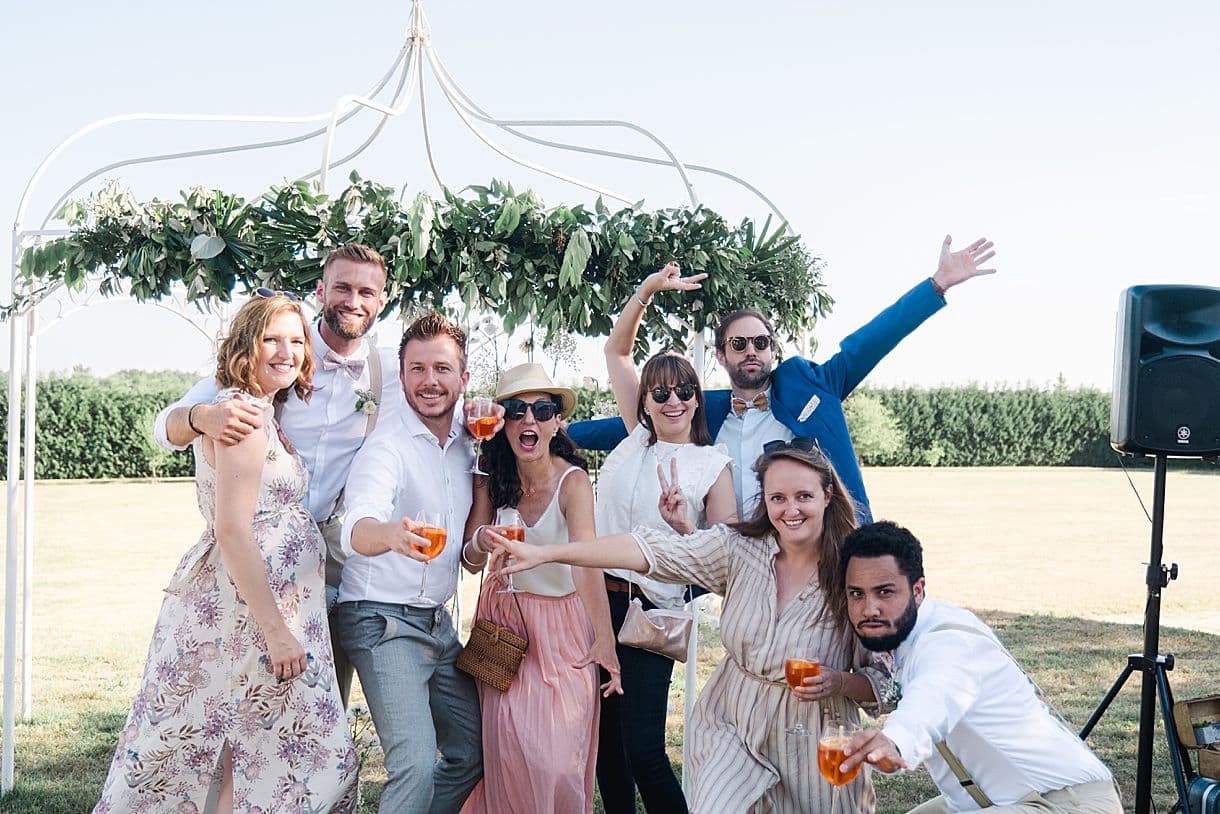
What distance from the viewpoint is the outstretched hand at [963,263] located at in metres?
4.23

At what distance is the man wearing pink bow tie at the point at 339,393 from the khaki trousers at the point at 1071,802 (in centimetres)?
222

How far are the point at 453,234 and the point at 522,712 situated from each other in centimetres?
183

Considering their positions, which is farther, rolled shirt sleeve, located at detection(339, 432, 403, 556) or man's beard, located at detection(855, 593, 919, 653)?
rolled shirt sleeve, located at detection(339, 432, 403, 556)

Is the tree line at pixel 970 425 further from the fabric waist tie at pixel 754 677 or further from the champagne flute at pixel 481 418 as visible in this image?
the fabric waist tie at pixel 754 677

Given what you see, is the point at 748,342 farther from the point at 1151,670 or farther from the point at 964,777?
the point at 1151,670

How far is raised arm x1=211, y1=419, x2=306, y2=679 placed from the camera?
3158 mm

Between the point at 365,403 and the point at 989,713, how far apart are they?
2171mm

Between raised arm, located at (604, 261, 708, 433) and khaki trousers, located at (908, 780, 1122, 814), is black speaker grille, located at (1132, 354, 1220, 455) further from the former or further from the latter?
khaki trousers, located at (908, 780, 1122, 814)

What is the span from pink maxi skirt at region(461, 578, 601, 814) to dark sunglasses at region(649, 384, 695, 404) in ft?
2.65

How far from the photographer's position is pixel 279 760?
338cm

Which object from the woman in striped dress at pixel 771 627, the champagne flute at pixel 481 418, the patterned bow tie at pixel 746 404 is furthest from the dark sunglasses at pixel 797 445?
the champagne flute at pixel 481 418

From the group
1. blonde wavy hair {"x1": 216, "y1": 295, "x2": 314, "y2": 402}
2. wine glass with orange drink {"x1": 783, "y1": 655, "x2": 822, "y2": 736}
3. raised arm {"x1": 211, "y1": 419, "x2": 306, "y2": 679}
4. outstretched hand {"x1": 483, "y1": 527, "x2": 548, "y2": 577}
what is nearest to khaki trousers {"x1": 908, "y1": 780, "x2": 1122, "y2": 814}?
wine glass with orange drink {"x1": 783, "y1": 655, "x2": 822, "y2": 736}

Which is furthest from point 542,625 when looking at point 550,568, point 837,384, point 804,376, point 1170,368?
point 1170,368

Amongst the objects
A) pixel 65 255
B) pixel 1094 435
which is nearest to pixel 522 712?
pixel 65 255
